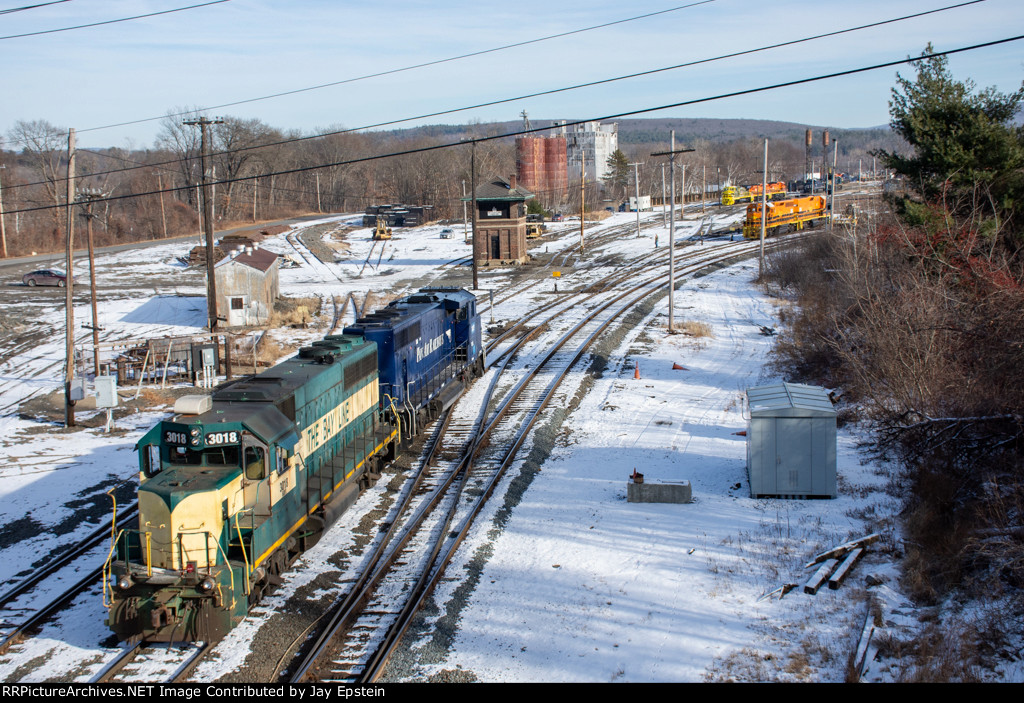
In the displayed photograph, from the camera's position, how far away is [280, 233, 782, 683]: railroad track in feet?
40.2

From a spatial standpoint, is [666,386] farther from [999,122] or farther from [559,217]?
[559,217]

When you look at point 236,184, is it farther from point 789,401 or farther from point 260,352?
point 789,401

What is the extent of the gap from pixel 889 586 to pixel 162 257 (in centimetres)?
6743

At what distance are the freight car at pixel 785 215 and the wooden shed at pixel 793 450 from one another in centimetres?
4910

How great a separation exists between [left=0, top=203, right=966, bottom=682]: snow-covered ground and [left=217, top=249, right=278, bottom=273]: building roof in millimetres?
12480

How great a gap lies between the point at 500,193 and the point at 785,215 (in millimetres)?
24585

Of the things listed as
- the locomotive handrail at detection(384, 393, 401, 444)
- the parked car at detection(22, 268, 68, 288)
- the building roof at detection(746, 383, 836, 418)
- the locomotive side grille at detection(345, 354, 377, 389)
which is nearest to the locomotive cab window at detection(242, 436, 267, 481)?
the locomotive side grille at detection(345, 354, 377, 389)

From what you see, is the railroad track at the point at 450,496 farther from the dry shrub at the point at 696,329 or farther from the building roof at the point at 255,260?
the building roof at the point at 255,260

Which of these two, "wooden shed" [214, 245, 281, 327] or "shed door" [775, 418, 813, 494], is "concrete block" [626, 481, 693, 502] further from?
"wooden shed" [214, 245, 281, 327]

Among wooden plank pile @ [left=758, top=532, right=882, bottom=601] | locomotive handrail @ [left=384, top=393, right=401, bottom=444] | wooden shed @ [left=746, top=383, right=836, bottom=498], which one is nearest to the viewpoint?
wooden plank pile @ [left=758, top=532, right=882, bottom=601]

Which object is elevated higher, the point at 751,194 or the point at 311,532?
the point at 751,194

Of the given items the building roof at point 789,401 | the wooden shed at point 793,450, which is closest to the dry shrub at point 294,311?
the building roof at point 789,401

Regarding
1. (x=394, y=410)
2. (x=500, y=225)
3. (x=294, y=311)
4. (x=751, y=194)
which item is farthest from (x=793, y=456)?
(x=751, y=194)

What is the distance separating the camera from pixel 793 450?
17938 mm
